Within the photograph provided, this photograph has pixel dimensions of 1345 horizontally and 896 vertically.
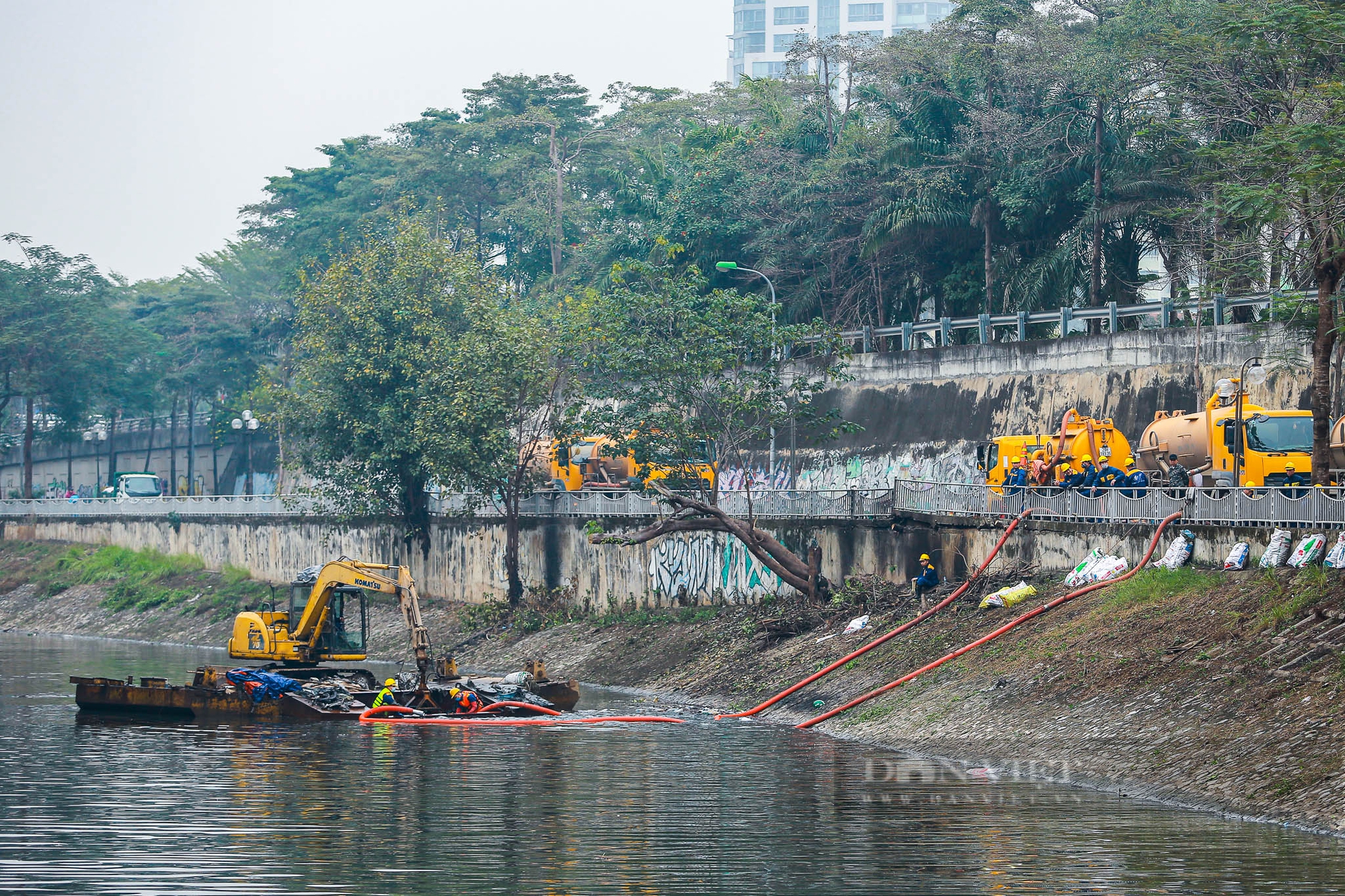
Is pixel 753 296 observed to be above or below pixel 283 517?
above

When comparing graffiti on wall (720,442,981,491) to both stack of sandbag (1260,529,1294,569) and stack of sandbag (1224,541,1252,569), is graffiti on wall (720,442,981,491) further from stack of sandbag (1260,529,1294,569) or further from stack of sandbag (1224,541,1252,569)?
stack of sandbag (1260,529,1294,569)

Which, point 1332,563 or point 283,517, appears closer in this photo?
point 1332,563

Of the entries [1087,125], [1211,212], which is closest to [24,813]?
[1211,212]

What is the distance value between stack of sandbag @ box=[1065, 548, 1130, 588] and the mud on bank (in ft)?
2.20

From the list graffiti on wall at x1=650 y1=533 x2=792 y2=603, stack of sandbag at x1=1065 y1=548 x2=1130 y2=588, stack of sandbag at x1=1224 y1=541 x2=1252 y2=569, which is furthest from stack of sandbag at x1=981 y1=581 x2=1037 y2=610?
graffiti on wall at x1=650 y1=533 x2=792 y2=603

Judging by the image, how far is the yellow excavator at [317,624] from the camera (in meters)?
37.0

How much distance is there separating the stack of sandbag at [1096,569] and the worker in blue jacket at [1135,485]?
56.4 inches

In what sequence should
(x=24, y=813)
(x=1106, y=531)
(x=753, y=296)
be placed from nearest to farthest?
(x=24, y=813) < (x=1106, y=531) < (x=753, y=296)

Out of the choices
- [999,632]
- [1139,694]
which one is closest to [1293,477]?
[999,632]

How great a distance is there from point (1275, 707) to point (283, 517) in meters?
55.4

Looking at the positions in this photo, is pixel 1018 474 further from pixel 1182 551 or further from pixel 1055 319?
pixel 1182 551

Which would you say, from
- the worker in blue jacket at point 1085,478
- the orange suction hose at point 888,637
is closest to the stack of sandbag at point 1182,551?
the worker in blue jacket at point 1085,478

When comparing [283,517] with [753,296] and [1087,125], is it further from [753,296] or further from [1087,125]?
[1087,125]

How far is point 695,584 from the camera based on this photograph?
4866 centimetres
